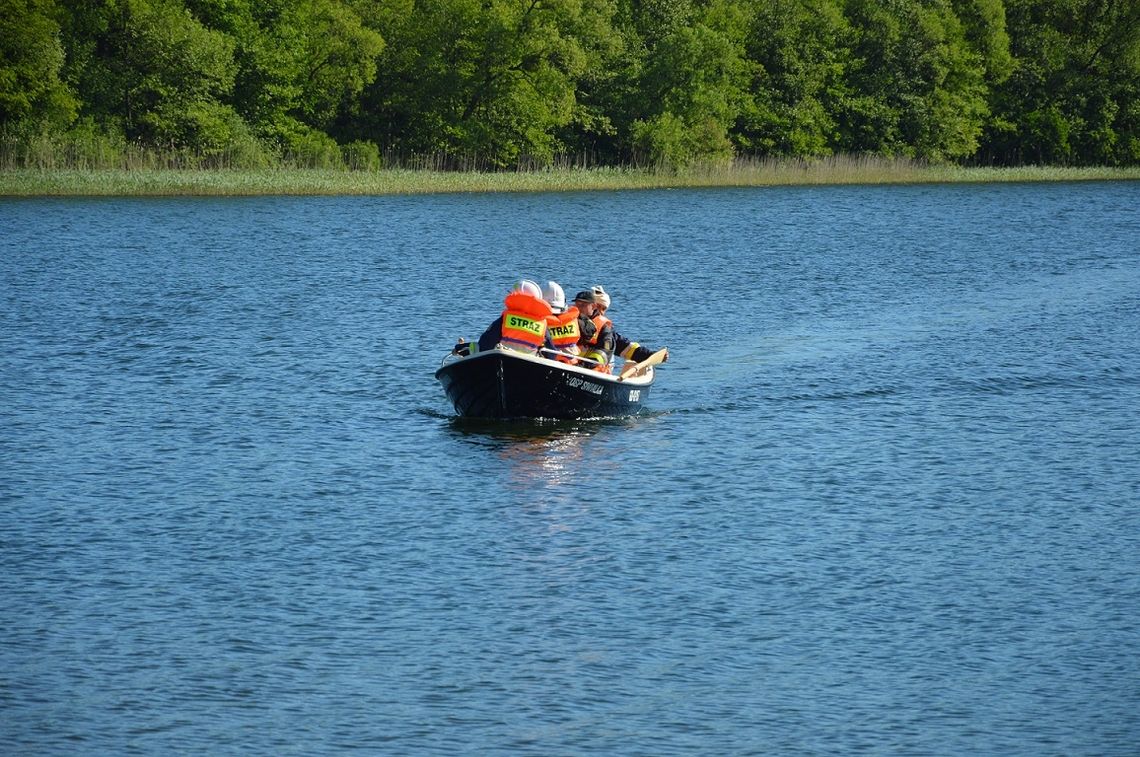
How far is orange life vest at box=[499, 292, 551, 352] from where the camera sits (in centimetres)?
2236

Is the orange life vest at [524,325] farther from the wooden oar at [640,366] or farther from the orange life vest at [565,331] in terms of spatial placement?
the wooden oar at [640,366]

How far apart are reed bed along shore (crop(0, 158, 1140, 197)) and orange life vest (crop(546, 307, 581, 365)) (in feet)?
157

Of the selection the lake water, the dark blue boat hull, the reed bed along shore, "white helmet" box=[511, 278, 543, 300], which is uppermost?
the reed bed along shore

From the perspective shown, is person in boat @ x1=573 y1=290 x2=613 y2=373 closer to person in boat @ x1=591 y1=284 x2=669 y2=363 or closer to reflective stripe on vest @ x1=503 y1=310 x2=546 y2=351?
person in boat @ x1=591 y1=284 x2=669 y2=363

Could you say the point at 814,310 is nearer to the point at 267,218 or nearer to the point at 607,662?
the point at 607,662

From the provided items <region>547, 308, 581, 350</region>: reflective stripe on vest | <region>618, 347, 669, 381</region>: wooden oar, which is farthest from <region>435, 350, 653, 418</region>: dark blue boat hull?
<region>547, 308, 581, 350</region>: reflective stripe on vest

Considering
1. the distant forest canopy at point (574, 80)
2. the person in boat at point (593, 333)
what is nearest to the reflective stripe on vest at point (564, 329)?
the person in boat at point (593, 333)

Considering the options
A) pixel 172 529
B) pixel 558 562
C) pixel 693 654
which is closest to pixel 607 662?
pixel 693 654

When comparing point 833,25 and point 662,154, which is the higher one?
point 833,25

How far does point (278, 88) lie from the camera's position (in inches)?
3155

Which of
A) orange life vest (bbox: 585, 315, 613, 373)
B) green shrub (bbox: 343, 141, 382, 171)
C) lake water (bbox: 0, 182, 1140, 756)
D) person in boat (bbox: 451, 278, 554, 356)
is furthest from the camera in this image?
green shrub (bbox: 343, 141, 382, 171)

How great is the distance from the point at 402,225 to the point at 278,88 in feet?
80.1

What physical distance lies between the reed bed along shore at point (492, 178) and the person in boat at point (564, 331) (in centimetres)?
4756

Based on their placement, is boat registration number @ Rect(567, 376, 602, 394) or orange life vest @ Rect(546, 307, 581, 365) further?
orange life vest @ Rect(546, 307, 581, 365)
